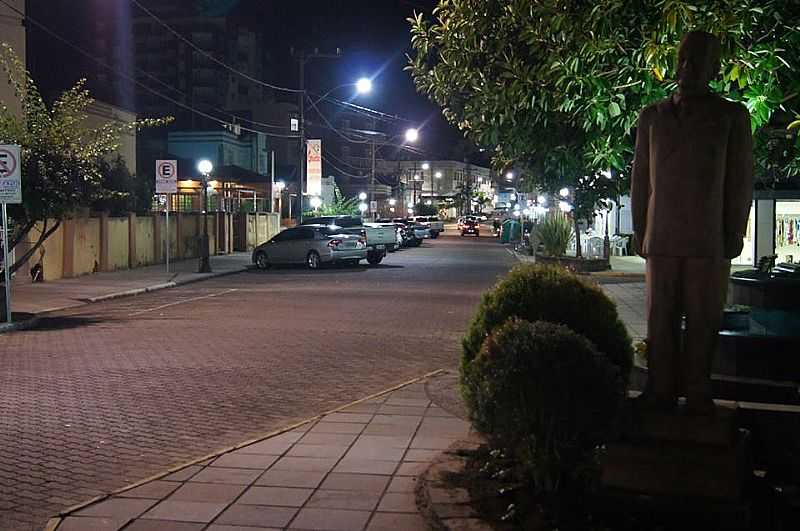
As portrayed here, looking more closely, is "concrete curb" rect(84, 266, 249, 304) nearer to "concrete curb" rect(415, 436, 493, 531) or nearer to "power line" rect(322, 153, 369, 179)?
"concrete curb" rect(415, 436, 493, 531)

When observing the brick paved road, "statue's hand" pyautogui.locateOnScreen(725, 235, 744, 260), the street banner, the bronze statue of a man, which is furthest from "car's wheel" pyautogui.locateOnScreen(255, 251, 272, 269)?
"statue's hand" pyautogui.locateOnScreen(725, 235, 744, 260)

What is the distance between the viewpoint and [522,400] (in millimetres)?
5152

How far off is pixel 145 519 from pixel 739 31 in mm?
5554

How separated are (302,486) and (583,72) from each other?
413 centimetres

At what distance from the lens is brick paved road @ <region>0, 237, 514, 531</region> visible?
7.35 meters

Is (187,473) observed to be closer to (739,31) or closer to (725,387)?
(725,387)

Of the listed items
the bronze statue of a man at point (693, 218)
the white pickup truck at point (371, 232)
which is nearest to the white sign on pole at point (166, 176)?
the white pickup truck at point (371, 232)

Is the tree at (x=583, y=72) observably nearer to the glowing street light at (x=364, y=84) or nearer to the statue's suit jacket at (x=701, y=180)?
the statue's suit jacket at (x=701, y=180)

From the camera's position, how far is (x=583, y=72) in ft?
25.4

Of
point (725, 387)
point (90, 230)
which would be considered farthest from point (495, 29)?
point (90, 230)

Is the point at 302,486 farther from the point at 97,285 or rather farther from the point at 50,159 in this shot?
the point at 97,285

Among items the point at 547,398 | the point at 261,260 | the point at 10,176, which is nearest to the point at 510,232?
the point at 261,260

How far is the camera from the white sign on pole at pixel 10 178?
16.1 m

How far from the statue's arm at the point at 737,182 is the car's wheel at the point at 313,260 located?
27.5 metres
